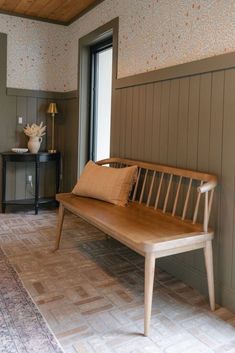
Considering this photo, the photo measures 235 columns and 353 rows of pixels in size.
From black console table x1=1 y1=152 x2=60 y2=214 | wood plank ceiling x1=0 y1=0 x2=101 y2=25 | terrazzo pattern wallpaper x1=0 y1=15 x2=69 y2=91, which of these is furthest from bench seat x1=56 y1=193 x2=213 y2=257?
wood plank ceiling x1=0 y1=0 x2=101 y2=25

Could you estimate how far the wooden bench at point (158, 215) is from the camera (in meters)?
1.79

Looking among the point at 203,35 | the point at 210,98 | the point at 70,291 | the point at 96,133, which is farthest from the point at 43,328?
the point at 96,133

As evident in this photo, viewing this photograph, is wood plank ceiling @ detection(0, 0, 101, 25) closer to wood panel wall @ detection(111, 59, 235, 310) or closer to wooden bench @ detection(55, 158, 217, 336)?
wood panel wall @ detection(111, 59, 235, 310)

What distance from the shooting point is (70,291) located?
2176 mm

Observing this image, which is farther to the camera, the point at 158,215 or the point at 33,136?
the point at 33,136

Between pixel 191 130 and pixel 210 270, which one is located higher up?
pixel 191 130

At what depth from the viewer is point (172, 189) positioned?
2494 mm

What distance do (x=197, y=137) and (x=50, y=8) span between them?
2759 millimetres

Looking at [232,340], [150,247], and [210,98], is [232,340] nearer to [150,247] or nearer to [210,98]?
[150,247]

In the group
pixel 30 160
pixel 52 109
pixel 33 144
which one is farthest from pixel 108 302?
pixel 52 109

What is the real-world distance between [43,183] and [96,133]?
108 centimetres

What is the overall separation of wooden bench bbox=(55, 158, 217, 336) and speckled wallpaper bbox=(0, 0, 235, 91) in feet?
2.84

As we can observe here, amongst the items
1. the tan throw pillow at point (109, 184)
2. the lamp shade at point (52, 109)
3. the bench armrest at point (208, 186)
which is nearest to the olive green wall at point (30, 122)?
the lamp shade at point (52, 109)

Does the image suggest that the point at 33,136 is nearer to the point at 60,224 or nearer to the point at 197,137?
the point at 60,224
